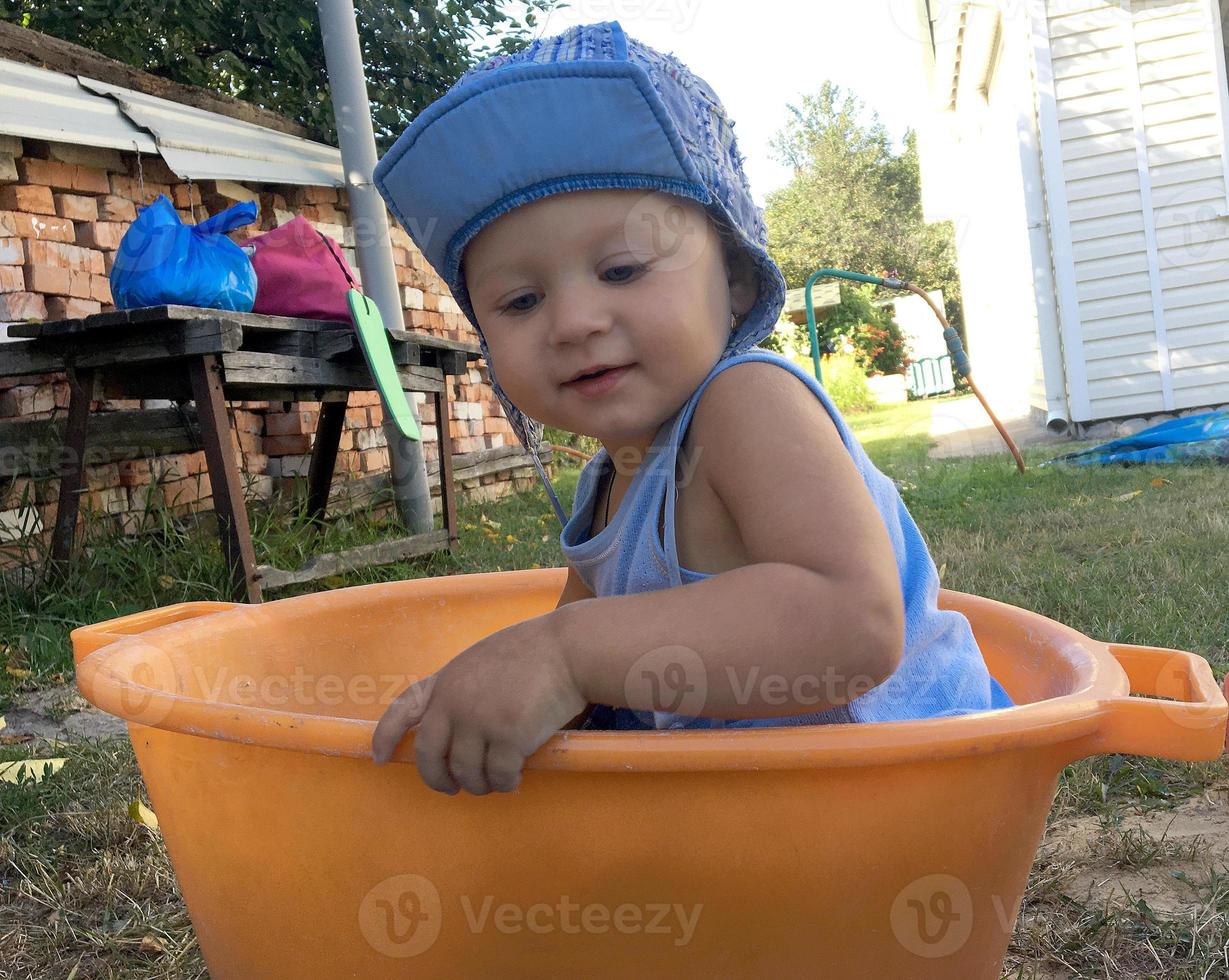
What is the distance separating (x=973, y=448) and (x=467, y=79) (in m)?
6.04

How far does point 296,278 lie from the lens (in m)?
3.19

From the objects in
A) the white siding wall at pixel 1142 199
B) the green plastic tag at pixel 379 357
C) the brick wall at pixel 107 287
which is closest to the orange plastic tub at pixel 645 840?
the green plastic tag at pixel 379 357

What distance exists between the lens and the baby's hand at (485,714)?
67 cm

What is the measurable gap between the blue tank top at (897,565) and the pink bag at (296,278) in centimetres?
238

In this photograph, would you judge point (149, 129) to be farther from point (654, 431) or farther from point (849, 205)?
point (849, 205)

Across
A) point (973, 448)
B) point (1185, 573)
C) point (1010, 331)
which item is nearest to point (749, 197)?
point (1185, 573)

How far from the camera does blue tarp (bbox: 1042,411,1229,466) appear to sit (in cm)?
468

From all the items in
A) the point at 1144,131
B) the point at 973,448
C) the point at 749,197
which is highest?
the point at 1144,131

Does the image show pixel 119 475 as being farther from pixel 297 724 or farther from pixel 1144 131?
pixel 1144 131

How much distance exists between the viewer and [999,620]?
1229mm
